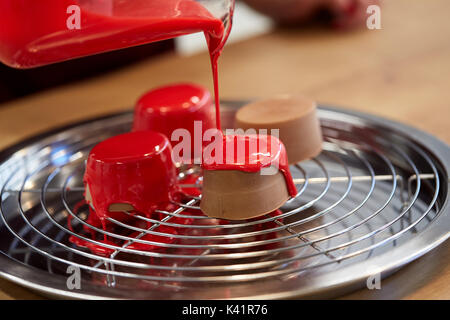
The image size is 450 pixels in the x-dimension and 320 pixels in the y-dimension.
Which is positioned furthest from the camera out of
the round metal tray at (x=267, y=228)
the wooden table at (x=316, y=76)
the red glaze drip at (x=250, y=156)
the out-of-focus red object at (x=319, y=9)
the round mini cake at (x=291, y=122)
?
the out-of-focus red object at (x=319, y=9)

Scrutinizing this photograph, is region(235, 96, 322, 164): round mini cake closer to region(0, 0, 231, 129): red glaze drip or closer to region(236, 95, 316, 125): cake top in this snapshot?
region(236, 95, 316, 125): cake top

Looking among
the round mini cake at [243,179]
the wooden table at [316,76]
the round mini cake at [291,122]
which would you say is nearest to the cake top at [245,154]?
the round mini cake at [243,179]

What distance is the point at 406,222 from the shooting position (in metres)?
0.86

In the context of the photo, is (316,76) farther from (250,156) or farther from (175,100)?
(250,156)

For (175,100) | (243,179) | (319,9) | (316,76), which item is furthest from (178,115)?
(319,9)

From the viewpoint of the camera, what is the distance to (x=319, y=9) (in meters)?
1.85

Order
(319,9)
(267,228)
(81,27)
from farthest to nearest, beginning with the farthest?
(319,9) < (267,228) < (81,27)

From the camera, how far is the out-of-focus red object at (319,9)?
176 cm

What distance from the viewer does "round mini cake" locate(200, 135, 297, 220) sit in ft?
2.70

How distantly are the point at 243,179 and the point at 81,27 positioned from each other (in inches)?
11.6

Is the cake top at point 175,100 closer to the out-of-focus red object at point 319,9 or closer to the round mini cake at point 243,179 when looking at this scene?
the round mini cake at point 243,179

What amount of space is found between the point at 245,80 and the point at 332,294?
0.92 metres

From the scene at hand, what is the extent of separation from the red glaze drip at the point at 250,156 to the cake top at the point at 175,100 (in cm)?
18
